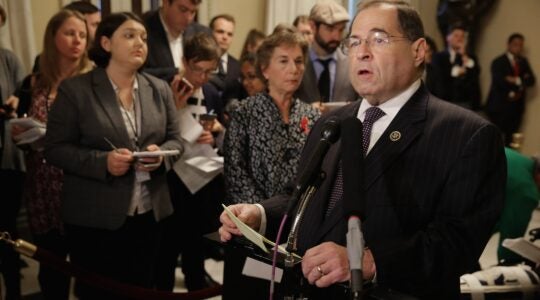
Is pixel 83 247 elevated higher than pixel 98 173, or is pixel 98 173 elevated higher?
pixel 98 173

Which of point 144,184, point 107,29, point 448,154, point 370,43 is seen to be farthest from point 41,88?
point 448,154

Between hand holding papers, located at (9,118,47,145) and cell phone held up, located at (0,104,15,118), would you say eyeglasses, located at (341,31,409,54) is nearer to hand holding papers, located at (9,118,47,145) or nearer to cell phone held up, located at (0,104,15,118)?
hand holding papers, located at (9,118,47,145)

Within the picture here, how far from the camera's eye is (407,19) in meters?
1.49

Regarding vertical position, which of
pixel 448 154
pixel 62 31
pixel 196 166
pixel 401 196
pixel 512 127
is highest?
pixel 62 31

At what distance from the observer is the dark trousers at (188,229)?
10.6ft

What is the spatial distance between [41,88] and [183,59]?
0.77 meters

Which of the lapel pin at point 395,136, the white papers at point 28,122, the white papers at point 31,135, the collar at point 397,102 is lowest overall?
the white papers at point 31,135

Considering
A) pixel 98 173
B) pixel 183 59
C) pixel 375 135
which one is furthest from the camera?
pixel 183 59

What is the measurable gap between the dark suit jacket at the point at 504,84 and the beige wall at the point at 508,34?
7.8 inches

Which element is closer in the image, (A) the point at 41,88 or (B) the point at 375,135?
(B) the point at 375,135

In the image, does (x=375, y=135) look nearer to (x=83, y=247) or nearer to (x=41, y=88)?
(x=83, y=247)

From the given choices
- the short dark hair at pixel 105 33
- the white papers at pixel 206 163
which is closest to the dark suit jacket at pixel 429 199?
the short dark hair at pixel 105 33

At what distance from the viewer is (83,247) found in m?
2.59

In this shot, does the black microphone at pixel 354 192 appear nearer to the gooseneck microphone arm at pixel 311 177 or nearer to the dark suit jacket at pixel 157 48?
the gooseneck microphone arm at pixel 311 177
